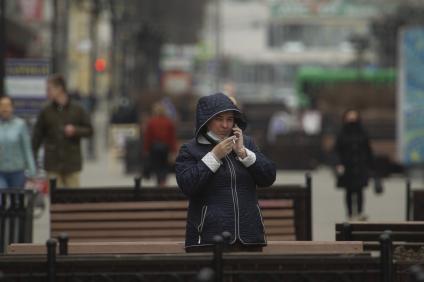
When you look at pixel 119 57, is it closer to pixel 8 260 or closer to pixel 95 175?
pixel 95 175

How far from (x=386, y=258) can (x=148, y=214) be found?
19.7 ft

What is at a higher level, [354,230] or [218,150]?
[218,150]

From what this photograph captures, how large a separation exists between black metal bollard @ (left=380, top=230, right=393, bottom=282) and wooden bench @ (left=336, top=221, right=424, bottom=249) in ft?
7.30

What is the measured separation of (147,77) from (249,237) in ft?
264

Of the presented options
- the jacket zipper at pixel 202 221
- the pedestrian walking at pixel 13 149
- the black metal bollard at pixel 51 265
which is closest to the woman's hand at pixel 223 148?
the jacket zipper at pixel 202 221

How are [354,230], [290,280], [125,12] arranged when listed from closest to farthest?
[290,280] → [354,230] → [125,12]

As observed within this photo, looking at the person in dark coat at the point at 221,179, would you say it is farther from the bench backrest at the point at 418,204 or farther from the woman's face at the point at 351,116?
the woman's face at the point at 351,116

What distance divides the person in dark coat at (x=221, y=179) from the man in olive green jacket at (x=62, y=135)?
27.2 ft

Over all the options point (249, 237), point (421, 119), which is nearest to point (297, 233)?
point (249, 237)

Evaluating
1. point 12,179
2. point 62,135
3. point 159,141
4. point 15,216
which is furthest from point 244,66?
point 15,216

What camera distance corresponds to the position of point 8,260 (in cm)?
779

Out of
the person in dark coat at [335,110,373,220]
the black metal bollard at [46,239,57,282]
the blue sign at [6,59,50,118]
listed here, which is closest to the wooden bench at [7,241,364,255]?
the black metal bollard at [46,239,57,282]

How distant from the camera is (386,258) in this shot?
25.4ft

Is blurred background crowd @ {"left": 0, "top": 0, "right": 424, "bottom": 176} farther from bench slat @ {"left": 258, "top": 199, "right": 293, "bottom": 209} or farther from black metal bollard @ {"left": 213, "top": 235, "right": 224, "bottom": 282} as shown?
black metal bollard @ {"left": 213, "top": 235, "right": 224, "bottom": 282}
